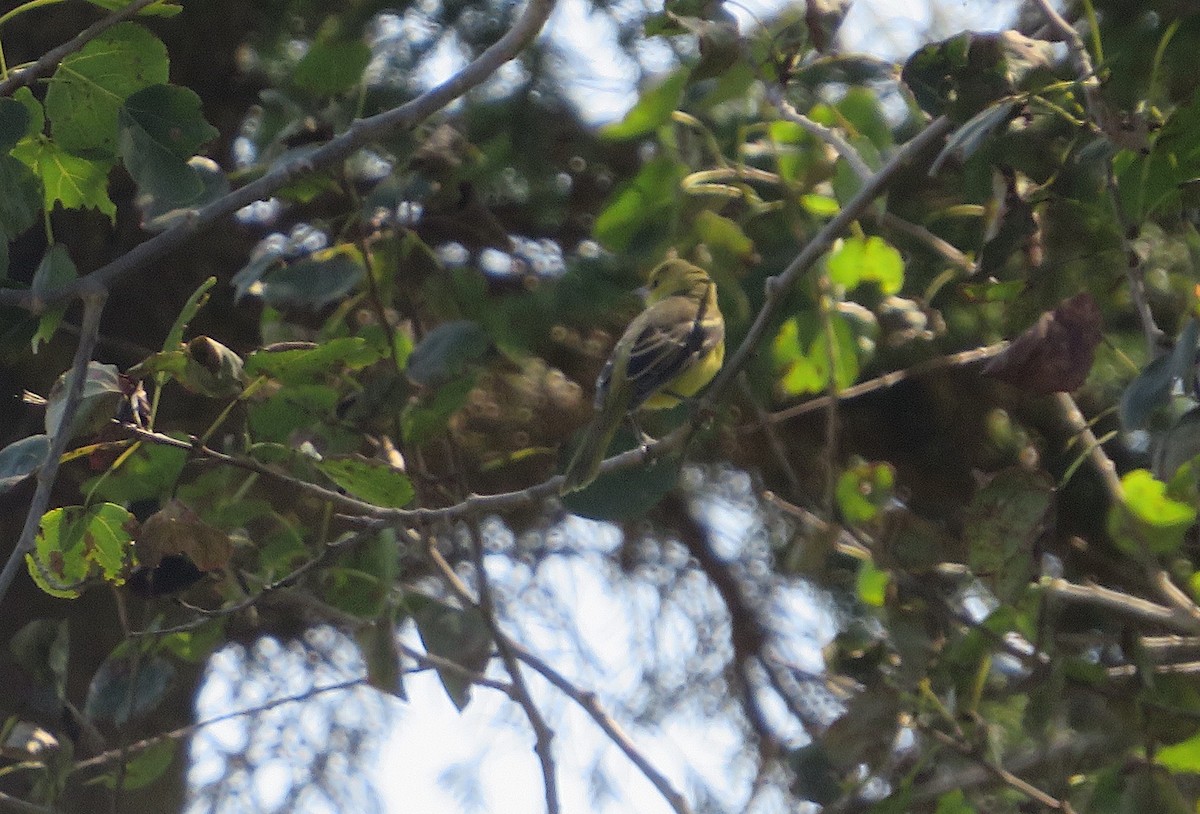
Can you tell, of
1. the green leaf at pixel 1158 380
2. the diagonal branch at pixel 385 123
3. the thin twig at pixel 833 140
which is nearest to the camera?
the green leaf at pixel 1158 380

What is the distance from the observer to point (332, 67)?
2238mm

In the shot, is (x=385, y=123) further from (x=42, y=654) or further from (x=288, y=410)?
(x=42, y=654)

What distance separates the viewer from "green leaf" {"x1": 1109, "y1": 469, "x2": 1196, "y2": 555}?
6.17 ft

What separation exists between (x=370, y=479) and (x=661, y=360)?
2.86 ft

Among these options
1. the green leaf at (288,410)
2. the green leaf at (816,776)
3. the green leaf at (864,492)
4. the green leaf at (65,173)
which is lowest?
the green leaf at (816,776)

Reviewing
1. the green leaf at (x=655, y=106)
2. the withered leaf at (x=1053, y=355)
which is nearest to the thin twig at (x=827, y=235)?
the withered leaf at (x=1053, y=355)

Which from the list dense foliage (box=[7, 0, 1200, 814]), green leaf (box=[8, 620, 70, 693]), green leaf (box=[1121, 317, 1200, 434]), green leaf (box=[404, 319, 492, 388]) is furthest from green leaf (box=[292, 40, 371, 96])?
green leaf (box=[1121, 317, 1200, 434])

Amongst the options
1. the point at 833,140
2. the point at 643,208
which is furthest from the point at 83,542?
the point at 833,140

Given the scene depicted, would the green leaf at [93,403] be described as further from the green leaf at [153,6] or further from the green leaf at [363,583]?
the green leaf at [363,583]

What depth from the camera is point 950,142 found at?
62.4 inches

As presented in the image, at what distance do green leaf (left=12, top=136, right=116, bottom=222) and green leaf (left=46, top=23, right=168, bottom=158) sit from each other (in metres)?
0.06

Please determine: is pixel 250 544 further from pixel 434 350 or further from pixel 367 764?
pixel 367 764

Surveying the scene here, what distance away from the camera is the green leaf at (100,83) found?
5.48ft

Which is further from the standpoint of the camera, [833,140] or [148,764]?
[148,764]
